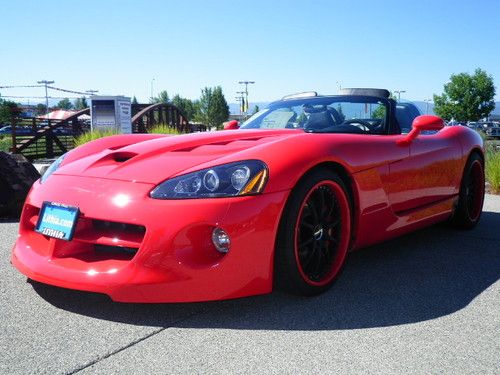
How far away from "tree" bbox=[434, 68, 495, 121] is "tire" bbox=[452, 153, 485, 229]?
4164 centimetres

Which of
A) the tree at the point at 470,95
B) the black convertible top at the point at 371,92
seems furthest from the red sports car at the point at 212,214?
the tree at the point at 470,95

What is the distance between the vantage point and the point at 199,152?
2.69 meters

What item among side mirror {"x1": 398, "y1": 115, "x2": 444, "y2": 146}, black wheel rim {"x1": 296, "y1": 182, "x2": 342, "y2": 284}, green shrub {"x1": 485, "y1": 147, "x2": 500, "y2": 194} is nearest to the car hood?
black wheel rim {"x1": 296, "y1": 182, "x2": 342, "y2": 284}

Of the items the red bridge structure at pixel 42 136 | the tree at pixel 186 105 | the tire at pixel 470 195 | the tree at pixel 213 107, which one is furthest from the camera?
the tree at pixel 186 105

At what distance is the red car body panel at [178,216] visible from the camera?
86.7 inches

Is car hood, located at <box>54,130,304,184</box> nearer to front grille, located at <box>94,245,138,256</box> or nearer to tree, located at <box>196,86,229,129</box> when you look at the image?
front grille, located at <box>94,245,138,256</box>

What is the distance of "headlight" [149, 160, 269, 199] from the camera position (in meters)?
2.29

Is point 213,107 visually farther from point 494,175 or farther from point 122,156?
point 122,156

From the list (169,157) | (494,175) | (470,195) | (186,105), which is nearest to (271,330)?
(169,157)

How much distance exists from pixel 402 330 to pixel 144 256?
1160mm

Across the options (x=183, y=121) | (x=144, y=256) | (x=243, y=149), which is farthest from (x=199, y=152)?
(x=183, y=121)

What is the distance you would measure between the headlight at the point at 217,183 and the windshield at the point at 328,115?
3.81 feet

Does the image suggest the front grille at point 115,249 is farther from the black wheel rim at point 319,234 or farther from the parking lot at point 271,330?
the black wheel rim at point 319,234

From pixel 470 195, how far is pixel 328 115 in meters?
1.77
